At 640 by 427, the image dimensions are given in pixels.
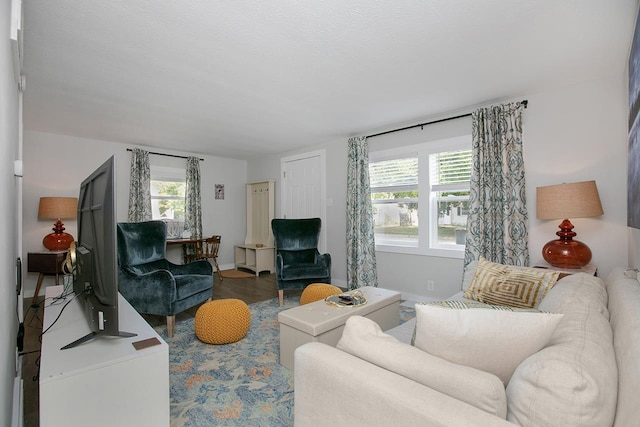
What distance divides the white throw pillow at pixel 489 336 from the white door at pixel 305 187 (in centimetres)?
389

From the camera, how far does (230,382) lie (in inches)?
79.1

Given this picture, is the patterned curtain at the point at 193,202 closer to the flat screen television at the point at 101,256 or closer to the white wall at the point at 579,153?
the flat screen television at the point at 101,256

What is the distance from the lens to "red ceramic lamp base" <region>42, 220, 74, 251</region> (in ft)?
13.2

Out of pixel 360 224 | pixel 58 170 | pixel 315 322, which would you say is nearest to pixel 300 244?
pixel 360 224

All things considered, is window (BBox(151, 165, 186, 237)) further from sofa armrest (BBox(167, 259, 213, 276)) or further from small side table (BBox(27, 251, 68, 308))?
sofa armrest (BBox(167, 259, 213, 276))

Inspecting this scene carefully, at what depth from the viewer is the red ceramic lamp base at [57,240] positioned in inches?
159

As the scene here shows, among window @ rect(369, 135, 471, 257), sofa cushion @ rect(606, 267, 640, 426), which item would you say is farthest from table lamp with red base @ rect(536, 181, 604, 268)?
sofa cushion @ rect(606, 267, 640, 426)

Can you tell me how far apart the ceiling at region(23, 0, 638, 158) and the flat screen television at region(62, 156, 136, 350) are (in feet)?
3.37

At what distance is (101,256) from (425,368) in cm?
140

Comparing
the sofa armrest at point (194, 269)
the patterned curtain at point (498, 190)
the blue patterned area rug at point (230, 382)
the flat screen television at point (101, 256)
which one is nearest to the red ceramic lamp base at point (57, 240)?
the sofa armrest at point (194, 269)

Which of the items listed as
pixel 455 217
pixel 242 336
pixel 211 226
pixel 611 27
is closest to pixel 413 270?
pixel 455 217

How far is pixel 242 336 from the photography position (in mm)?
2641

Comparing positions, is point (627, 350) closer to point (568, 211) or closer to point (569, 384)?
point (569, 384)

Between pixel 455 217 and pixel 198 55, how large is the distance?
310 centimetres
